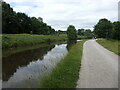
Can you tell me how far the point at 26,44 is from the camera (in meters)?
32.8

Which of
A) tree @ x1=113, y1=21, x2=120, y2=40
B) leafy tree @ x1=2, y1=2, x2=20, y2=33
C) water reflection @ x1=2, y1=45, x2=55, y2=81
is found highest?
leafy tree @ x1=2, y1=2, x2=20, y2=33

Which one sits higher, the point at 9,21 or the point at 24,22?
the point at 24,22

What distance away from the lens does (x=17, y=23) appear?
55.4 m

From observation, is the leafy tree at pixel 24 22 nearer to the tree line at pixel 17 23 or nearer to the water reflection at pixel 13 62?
the tree line at pixel 17 23

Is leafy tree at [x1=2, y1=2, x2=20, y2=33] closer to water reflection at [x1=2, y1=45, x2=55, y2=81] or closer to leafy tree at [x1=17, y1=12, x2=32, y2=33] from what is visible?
leafy tree at [x1=17, y1=12, x2=32, y2=33]

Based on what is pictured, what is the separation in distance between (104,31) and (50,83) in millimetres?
62169

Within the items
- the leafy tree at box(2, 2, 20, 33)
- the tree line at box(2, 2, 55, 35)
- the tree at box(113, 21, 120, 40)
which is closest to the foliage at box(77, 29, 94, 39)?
the tree line at box(2, 2, 55, 35)

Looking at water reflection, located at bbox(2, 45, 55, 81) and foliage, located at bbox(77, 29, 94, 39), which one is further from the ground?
foliage, located at bbox(77, 29, 94, 39)

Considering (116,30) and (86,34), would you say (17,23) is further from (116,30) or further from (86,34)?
(86,34)

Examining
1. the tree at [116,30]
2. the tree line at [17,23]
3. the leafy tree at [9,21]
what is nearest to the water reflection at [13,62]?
the tree at [116,30]

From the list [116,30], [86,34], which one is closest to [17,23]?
[116,30]

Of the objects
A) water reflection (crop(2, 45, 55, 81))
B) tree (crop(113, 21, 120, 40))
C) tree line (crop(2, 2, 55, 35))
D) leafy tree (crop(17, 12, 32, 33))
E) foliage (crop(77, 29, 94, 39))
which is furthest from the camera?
foliage (crop(77, 29, 94, 39))

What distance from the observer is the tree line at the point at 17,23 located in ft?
168

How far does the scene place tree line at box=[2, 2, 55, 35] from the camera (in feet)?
168
